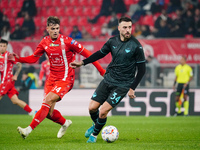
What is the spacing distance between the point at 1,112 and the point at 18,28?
17.3 ft

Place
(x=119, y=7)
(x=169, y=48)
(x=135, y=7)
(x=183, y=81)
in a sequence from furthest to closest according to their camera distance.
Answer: (x=135, y=7), (x=119, y=7), (x=169, y=48), (x=183, y=81)

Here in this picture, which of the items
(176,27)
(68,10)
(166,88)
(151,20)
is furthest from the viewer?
(68,10)

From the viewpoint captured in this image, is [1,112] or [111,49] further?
[1,112]

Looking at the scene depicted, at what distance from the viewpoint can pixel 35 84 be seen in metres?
15.5

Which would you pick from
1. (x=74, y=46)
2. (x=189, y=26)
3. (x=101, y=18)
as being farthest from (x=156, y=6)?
(x=74, y=46)

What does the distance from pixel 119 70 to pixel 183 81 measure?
8914 mm

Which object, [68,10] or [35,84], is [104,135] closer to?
[35,84]

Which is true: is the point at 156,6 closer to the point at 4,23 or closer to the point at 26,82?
the point at 4,23

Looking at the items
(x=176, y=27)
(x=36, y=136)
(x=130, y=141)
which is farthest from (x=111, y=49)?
(x=176, y=27)

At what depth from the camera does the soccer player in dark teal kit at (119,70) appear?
256 inches

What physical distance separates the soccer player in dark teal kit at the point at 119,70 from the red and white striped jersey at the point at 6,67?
4760mm

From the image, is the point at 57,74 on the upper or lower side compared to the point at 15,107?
upper

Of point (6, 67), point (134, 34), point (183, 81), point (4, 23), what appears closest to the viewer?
point (6, 67)

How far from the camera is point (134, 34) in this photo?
17859 mm
